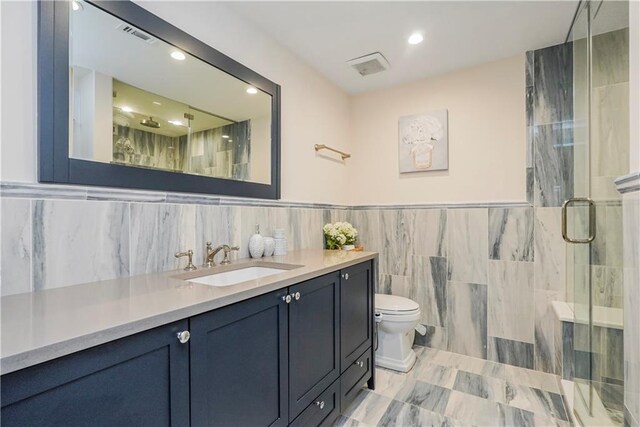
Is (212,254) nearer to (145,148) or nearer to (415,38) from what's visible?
(145,148)

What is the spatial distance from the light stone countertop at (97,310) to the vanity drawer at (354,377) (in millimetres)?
813

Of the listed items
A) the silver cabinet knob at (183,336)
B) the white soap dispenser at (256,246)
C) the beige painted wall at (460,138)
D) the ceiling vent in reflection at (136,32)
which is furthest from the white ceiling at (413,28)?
the silver cabinet knob at (183,336)

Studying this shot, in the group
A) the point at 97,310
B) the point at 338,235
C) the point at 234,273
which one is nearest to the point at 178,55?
the point at 234,273

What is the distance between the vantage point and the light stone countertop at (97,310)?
0.60 metres

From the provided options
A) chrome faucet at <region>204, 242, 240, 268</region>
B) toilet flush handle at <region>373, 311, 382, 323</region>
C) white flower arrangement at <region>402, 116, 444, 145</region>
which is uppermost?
white flower arrangement at <region>402, 116, 444, 145</region>

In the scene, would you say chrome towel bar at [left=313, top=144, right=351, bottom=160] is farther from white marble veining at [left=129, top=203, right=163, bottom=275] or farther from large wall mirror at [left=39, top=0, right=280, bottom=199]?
white marble veining at [left=129, top=203, right=163, bottom=275]

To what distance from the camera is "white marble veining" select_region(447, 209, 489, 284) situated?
7.92 feet

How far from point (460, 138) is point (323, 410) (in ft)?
7.44

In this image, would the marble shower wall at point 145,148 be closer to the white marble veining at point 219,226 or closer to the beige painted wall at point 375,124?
the white marble veining at point 219,226

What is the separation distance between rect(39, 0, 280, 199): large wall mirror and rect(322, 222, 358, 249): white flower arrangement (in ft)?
2.49

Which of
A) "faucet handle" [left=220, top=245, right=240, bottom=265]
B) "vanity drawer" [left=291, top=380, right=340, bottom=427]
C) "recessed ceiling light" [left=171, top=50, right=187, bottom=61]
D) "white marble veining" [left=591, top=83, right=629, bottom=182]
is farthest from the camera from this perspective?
"faucet handle" [left=220, top=245, right=240, bottom=265]

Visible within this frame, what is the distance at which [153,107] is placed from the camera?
1.40 meters

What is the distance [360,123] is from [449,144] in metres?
0.91

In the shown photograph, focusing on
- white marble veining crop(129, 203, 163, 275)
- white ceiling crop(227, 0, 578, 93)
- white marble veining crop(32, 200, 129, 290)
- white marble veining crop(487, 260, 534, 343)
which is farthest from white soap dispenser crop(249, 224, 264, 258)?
white marble veining crop(487, 260, 534, 343)
